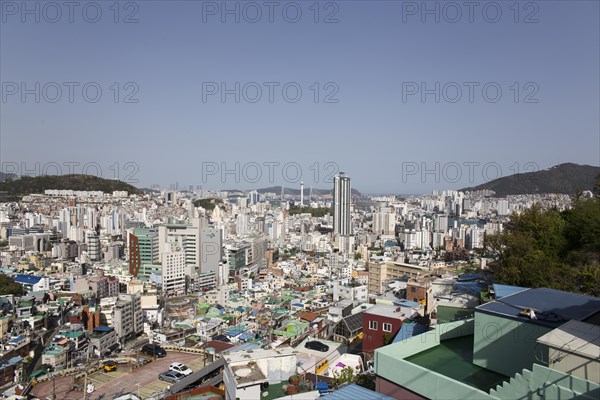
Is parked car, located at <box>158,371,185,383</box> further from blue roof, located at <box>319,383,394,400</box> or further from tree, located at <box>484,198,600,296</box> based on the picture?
blue roof, located at <box>319,383,394,400</box>

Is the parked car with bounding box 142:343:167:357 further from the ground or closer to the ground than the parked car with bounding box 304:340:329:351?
closer to the ground

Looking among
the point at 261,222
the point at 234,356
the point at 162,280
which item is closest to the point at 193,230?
the point at 162,280

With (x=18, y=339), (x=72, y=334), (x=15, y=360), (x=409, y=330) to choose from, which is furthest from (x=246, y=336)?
(x=409, y=330)

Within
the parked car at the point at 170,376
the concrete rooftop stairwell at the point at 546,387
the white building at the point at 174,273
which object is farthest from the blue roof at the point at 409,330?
the white building at the point at 174,273

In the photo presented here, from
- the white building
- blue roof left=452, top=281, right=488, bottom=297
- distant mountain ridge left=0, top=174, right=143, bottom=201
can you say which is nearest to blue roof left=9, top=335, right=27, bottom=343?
the white building

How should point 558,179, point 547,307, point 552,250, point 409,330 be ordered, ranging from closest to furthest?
point 547,307
point 409,330
point 552,250
point 558,179

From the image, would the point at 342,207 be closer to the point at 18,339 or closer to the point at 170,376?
the point at 18,339

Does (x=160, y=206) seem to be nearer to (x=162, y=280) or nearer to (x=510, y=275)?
(x=162, y=280)
